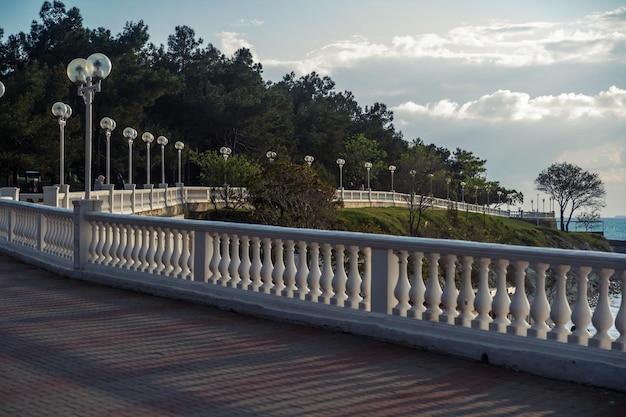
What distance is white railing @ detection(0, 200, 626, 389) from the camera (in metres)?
6.98

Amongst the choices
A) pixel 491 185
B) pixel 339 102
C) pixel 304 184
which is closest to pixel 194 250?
pixel 304 184

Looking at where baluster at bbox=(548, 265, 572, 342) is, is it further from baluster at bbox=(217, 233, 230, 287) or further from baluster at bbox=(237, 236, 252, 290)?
baluster at bbox=(217, 233, 230, 287)

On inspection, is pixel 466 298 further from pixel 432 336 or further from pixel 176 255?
pixel 176 255

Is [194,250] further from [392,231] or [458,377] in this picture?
[392,231]

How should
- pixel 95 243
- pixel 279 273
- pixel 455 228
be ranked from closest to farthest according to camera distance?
pixel 279 273 < pixel 95 243 < pixel 455 228

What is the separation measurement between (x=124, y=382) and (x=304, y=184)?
36.4 m

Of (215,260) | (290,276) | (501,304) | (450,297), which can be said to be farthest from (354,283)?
(215,260)

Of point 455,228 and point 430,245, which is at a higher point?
point 430,245

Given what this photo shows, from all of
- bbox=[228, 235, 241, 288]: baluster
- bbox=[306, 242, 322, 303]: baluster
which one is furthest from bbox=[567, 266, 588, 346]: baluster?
bbox=[228, 235, 241, 288]: baluster

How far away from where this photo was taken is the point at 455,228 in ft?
271

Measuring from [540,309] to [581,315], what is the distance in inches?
17.0

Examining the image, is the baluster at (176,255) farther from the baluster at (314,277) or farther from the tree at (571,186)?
the tree at (571,186)

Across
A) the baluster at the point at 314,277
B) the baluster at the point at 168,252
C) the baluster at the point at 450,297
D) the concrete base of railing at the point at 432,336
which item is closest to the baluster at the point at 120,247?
the baluster at the point at 168,252

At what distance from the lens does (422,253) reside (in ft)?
26.9
